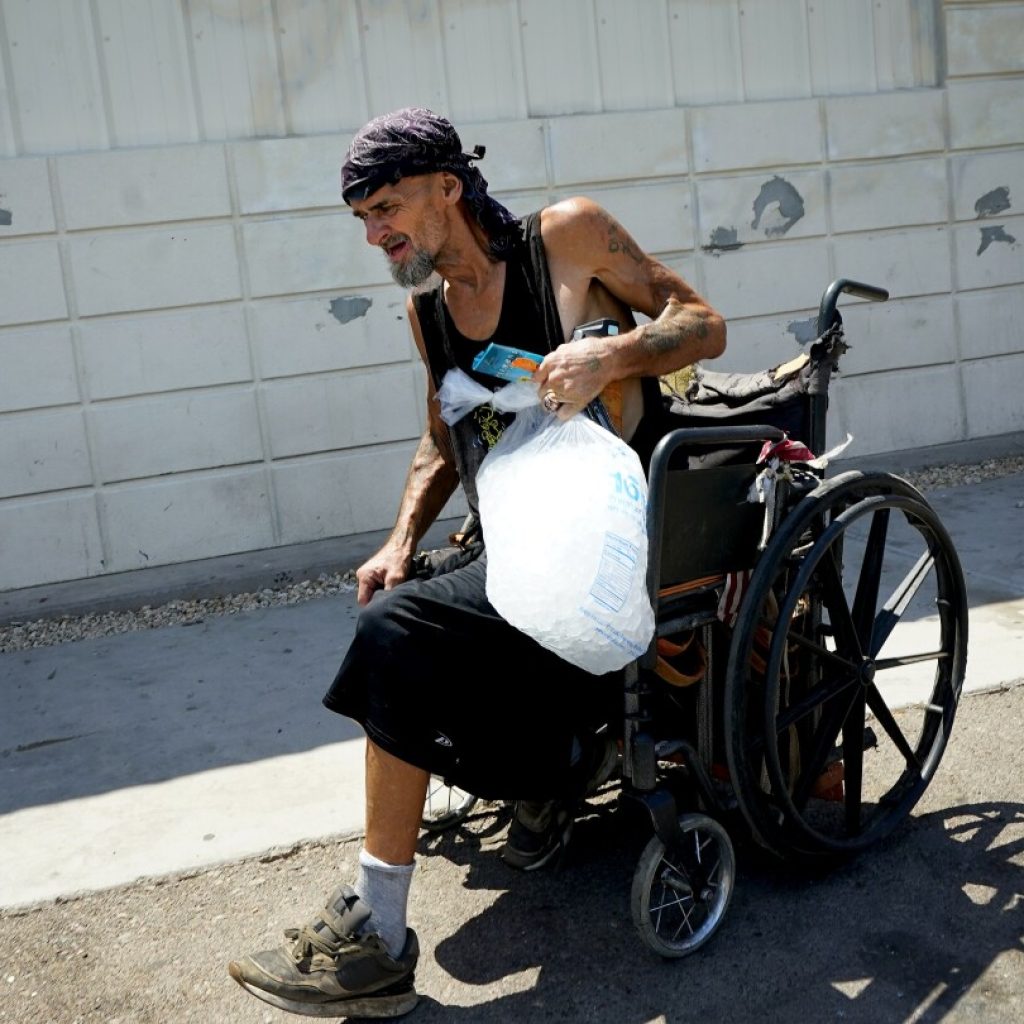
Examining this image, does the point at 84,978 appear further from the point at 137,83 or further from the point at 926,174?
the point at 926,174

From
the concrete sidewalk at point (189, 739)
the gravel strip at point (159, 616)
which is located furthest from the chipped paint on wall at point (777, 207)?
the gravel strip at point (159, 616)

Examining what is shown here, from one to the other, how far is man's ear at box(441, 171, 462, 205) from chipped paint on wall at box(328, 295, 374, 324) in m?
3.41

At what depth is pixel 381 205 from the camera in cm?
278

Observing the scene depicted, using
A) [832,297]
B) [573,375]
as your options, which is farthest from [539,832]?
[832,297]

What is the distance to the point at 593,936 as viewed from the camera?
277 cm

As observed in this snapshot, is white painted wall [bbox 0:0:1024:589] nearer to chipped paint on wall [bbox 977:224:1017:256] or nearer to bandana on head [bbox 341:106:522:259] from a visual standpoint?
chipped paint on wall [bbox 977:224:1017:256]

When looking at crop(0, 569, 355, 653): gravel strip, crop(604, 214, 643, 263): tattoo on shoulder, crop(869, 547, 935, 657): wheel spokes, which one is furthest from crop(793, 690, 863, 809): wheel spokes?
crop(0, 569, 355, 653): gravel strip

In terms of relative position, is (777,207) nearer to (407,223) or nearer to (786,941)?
(407,223)

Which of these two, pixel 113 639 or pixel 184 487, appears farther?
pixel 184 487

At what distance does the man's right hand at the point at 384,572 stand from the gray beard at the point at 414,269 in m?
0.58

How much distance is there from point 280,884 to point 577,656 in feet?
3.75

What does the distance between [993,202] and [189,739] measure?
17.5 ft

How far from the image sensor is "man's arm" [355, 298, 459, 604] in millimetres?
2926

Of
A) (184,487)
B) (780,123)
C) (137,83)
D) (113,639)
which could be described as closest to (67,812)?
(113,639)
